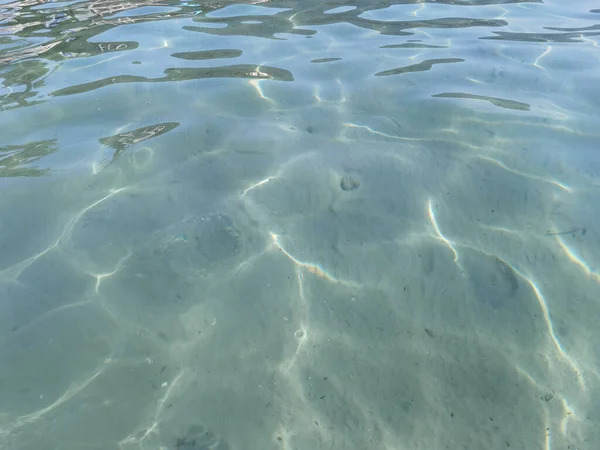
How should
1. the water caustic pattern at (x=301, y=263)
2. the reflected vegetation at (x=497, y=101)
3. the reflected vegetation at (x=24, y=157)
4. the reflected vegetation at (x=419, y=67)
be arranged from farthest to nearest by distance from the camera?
1. the reflected vegetation at (x=419, y=67)
2. the reflected vegetation at (x=497, y=101)
3. the reflected vegetation at (x=24, y=157)
4. the water caustic pattern at (x=301, y=263)

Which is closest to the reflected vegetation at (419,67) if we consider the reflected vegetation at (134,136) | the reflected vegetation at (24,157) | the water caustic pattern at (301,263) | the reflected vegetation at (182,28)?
the reflected vegetation at (182,28)

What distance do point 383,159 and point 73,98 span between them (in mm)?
2975

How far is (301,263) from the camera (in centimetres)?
248

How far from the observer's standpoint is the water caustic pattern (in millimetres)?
1900

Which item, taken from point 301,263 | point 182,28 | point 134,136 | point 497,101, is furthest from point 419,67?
point 182,28

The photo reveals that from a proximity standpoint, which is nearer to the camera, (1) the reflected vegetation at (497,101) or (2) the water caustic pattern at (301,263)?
(2) the water caustic pattern at (301,263)

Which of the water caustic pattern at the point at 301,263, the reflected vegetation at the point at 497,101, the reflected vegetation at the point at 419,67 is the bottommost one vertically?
the water caustic pattern at the point at 301,263

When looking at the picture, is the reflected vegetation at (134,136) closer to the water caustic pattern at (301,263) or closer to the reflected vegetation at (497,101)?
the water caustic pattern at (301,263)

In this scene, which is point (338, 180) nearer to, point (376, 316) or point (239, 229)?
point (239, 229)

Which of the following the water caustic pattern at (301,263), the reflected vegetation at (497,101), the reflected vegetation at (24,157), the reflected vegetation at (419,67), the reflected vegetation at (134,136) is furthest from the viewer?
the reflected vegetation at (419,67)

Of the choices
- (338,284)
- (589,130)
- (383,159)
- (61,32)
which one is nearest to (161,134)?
(383,159)

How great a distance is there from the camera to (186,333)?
2.16 meters

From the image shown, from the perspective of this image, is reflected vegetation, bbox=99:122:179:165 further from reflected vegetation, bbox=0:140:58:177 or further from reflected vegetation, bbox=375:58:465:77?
reflected vegetation, bbox=375:58:465:77

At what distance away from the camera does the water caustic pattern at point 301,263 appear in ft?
6.23
